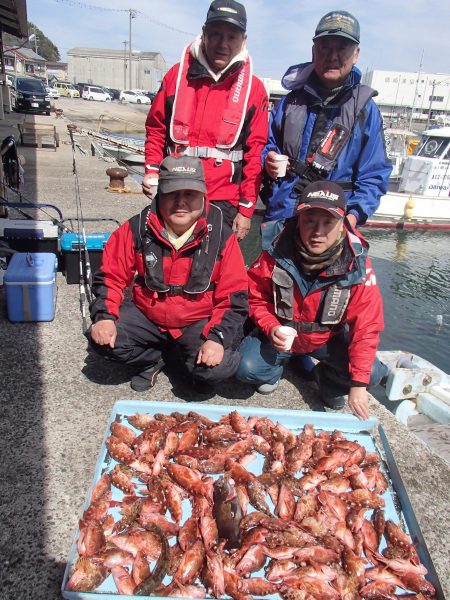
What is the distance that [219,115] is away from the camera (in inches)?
141

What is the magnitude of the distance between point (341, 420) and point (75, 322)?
253 centimetres

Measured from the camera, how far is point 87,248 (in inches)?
189

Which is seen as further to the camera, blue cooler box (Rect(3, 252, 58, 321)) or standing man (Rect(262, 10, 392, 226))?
blue cooler box (Rect(3, 252, 58, 321))

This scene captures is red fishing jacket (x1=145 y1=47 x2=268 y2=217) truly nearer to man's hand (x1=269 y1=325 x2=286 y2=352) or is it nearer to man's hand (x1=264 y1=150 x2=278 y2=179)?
man's hand (x1=264 y1=150 x2=278 y2=179)

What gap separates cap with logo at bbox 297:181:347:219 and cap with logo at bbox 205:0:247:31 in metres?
1.39

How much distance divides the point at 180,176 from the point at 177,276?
0.66 metres

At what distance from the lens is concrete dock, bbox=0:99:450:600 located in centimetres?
210

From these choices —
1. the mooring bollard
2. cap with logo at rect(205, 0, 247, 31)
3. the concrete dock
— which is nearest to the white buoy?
the concrete dock

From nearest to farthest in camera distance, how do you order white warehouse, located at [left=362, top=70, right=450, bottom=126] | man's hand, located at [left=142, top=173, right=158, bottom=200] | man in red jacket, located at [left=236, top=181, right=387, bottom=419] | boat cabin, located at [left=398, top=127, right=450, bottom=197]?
man in red jacket, located at [left=236, top=181, right=387, bottom=419], man's hand, located at [left=142, top=173, right=158, bottom=200], boat cabin, located at [left=398, top=127, right=450, bottom=197], white warehouse, located at [left=362, top=70, right=450, bottom=126]

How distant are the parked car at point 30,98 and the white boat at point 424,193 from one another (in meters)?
21.0

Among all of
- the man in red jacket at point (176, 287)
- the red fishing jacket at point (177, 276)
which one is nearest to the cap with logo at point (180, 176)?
the man in red jacket at point (176, 287)

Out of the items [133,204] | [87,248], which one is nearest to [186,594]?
[87,248]

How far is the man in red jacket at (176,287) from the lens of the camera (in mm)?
2977

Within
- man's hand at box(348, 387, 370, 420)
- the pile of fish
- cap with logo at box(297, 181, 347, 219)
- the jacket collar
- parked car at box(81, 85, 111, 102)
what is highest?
parked car at box(81, 85, 111, 102)
